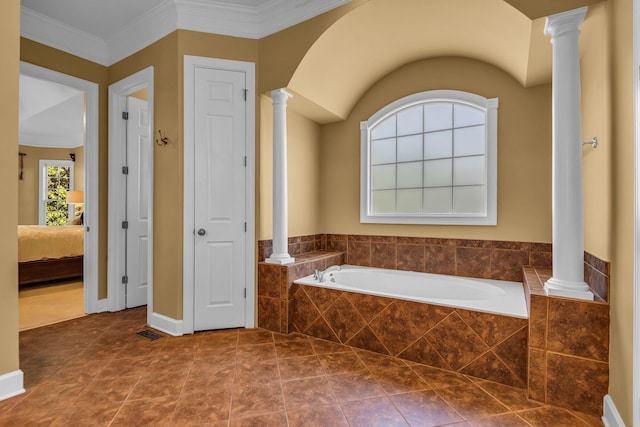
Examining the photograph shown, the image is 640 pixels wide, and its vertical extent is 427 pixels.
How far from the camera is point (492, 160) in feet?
9.45

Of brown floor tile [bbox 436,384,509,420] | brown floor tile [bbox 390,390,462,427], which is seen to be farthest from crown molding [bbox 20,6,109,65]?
brown floor tile [bbox 436,384,509,420]

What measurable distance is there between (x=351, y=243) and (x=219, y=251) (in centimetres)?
148

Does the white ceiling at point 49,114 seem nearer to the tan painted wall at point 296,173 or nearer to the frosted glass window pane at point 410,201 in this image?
the tan painted wall at point 296,173

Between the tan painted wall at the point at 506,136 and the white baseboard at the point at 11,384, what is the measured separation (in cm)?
289

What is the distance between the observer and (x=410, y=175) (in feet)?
11.1

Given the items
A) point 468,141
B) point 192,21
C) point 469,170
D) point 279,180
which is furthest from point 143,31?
point 469,170

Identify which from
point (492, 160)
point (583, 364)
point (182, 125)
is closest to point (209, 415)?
point (583, 364)

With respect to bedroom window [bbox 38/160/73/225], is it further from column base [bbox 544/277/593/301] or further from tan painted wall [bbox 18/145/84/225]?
column base [bbox 544/277/593/301]

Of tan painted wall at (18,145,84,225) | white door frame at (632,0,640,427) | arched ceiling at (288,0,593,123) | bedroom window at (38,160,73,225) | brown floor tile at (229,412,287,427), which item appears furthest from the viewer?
bedroom window at (38,160,73,225)

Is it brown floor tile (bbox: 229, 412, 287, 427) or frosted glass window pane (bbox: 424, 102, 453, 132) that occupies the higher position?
frosted glass window pane (bbox: 424, 102, 453, 132)

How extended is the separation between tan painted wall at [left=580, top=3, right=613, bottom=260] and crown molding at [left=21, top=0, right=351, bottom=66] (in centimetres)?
161

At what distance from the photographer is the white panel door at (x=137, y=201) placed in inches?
133

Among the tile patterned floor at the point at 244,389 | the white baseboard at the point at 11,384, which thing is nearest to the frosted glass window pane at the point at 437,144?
the tile patterned floor at the point at 244,389

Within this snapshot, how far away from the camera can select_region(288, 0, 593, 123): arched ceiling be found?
86.1 inches
